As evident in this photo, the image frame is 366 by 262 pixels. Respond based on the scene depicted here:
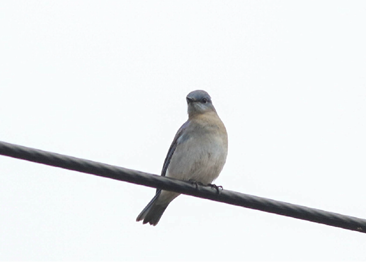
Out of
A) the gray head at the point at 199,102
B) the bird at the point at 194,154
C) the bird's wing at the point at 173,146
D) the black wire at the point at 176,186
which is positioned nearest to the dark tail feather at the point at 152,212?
the bird at the point at 194,154

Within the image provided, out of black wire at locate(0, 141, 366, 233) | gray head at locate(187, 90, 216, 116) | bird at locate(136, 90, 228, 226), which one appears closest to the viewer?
black wire at locate(0, 141, 366, 233)

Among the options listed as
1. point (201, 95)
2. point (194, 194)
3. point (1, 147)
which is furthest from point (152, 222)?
point (1, 147)

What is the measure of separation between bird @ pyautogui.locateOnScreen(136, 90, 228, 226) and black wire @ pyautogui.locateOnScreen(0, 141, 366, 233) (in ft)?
9.34

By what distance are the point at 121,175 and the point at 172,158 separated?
13.8 ft

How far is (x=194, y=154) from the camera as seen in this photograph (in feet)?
32.7

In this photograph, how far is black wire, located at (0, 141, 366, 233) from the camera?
18.7 feet

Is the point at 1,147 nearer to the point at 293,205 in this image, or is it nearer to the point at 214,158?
the point at 293,205

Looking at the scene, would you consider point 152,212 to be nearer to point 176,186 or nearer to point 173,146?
point 173,146

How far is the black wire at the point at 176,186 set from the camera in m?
5.69

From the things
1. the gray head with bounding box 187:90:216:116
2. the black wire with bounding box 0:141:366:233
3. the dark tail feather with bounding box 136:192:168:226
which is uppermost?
the gray head with bounding box 187:90:216:116

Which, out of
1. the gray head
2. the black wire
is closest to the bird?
the gray head

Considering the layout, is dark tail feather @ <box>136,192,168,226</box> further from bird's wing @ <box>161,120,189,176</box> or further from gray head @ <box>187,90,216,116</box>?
gray head @ <box>187,90,216,116</box>

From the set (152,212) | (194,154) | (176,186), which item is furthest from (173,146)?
(176,186)

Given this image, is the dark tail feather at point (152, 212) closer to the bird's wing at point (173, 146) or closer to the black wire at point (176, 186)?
the bird's wing at point (173, 146)
